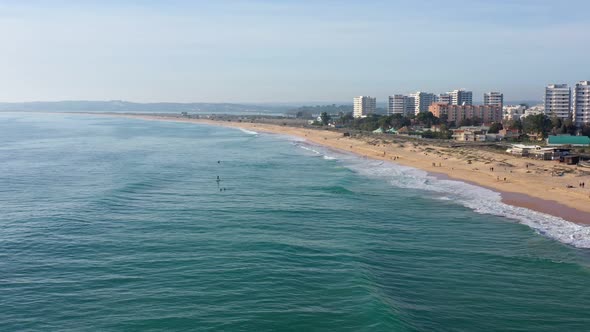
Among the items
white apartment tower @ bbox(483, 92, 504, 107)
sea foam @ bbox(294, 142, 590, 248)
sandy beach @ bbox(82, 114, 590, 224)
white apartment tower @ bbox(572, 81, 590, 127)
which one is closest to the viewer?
sea foam @ bbox(294, 142, 590, 248)

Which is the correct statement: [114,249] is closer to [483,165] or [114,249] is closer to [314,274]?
[314,274]

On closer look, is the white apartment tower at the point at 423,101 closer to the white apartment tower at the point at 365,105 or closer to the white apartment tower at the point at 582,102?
the white apartment tower at the point at 365,105

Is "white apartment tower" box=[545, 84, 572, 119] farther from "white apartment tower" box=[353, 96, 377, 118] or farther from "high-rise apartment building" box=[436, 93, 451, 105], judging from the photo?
"white apartment tower" box=[353, 96, 377, 118]

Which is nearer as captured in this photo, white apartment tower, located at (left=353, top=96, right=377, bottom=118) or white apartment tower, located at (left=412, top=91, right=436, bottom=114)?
white apartment tower, located at (left=412, top=91, right=436, bottom=114)

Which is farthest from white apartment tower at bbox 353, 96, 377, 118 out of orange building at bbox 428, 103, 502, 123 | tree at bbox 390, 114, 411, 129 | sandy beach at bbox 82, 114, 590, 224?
sandy beach at bbox 82, 114, 590, 224

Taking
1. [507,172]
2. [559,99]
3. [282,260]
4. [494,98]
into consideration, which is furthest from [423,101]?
[282,260]

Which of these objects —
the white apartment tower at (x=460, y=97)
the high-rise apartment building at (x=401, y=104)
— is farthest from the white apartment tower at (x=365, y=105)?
the white apartment tower at (x=460, y=97)
